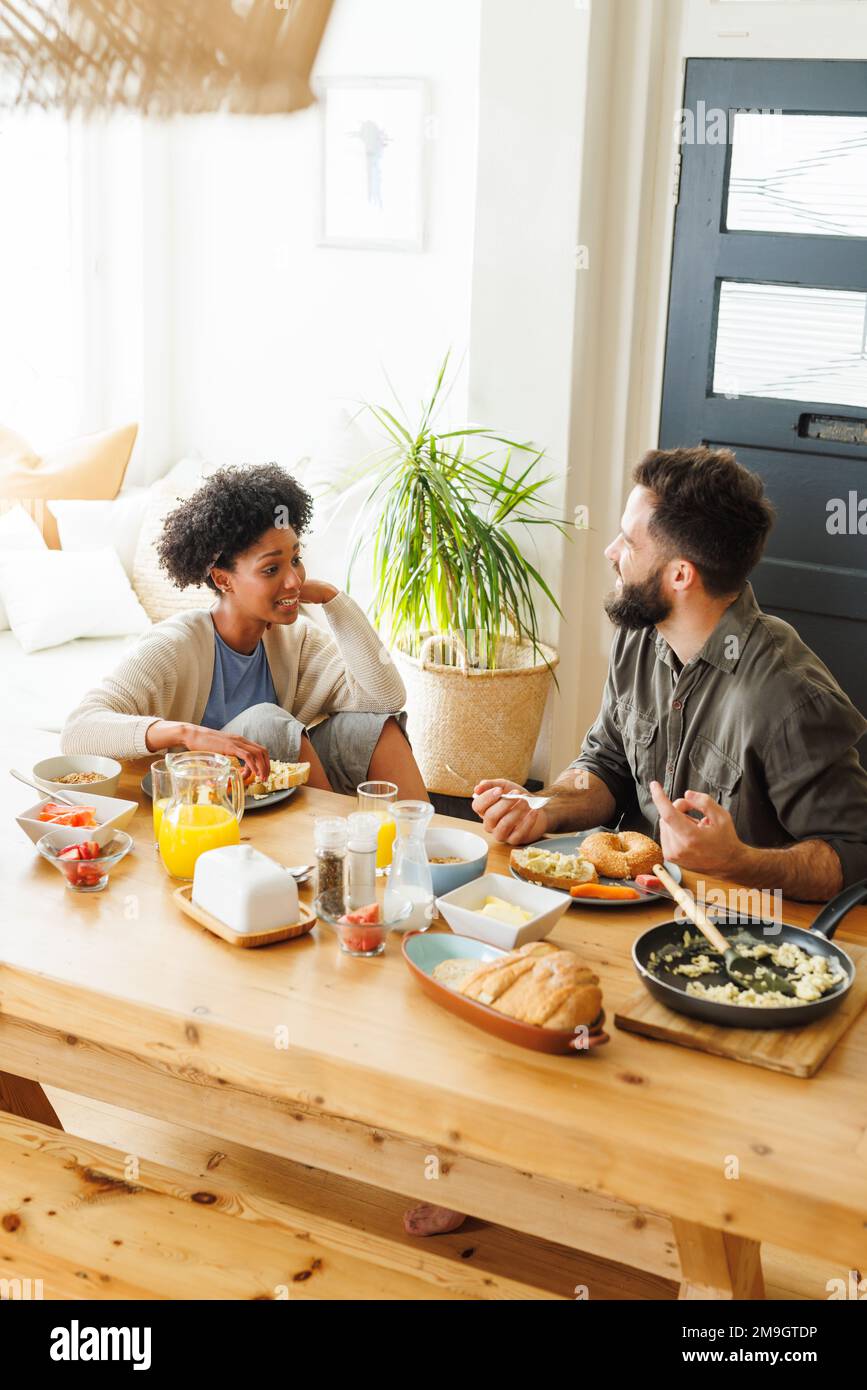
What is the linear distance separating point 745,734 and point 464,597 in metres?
1.81

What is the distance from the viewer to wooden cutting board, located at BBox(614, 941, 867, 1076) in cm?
151

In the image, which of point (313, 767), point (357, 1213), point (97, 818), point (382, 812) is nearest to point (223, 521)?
point (313, 767)

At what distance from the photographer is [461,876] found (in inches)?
75.4

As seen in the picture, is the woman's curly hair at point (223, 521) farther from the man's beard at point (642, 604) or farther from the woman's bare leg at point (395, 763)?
the man's beard at point (642, 604)

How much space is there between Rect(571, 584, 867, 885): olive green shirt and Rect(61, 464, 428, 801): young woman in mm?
524

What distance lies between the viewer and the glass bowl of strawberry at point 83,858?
6.35 ft

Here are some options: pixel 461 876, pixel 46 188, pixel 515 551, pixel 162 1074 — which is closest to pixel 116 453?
pixel 46 188

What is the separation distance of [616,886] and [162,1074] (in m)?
0.83

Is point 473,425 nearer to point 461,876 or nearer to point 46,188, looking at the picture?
point 46,188

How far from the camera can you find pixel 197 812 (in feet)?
6.56

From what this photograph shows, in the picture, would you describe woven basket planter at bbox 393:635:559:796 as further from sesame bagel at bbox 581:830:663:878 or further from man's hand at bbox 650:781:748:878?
man's hand at bbox 650:781:748:878

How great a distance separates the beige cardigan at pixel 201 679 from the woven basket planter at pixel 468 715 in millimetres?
993

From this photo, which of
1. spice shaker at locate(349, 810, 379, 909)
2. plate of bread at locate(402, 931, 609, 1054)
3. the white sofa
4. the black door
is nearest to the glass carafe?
spice shaker at locate(349, 810, 379, 909)

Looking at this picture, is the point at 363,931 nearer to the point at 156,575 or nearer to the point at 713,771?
the point at 713,771
